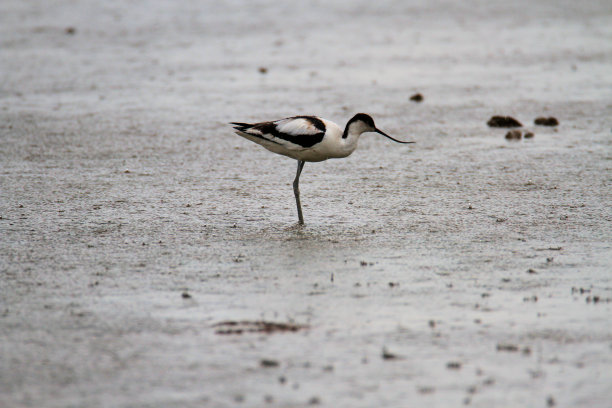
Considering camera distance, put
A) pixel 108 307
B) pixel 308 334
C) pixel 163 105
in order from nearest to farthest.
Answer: pixel 308 334 → pixel 108 307 → pixel 163 105

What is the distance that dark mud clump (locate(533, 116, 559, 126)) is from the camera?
9773 mm

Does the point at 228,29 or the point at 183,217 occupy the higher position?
the point at 228,29

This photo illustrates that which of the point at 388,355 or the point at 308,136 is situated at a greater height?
the point at 308,136

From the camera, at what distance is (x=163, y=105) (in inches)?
436

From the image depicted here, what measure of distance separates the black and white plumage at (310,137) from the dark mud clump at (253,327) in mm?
2014

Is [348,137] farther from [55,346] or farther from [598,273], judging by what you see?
[55,346]

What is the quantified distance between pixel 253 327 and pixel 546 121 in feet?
19.9

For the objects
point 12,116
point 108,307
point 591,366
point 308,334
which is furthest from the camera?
point 12,116

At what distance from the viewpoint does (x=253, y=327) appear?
15.4 ft

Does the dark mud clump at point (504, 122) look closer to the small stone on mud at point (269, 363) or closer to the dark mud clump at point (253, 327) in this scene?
the dark mud clump at point (253, 327)

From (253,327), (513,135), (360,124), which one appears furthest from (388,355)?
(513,135)

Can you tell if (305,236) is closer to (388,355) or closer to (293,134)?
(293,134)

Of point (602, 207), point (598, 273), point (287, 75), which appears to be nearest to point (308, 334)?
point (598, 273)

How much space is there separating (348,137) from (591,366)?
3124 millimetres
